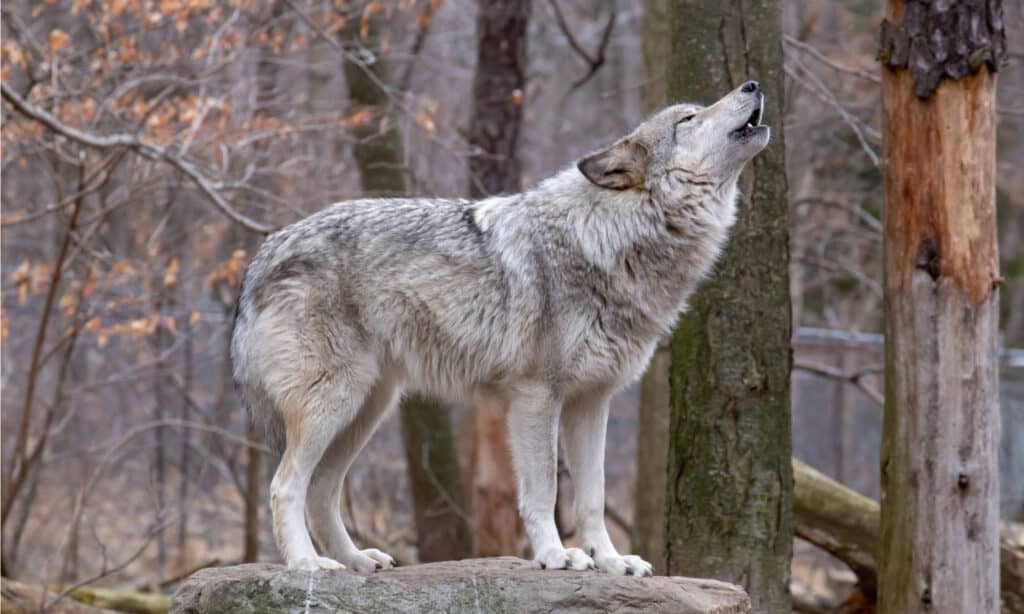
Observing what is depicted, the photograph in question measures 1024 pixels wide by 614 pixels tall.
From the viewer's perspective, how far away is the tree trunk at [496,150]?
10453 mm

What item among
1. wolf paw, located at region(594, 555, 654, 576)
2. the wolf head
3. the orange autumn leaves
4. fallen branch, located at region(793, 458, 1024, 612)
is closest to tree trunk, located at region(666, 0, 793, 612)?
the wolf head

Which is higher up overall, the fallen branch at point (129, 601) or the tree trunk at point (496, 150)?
the tree trunk at point (496, 150)

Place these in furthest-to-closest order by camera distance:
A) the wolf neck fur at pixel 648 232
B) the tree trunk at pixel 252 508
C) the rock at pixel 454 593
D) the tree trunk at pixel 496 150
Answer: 1. the tree trunk at pixel 252 508
2. the tree trunk at pixel 496 150
3. the wolf neck fur at pixel 648 232
4. the rock at pixel 454 593

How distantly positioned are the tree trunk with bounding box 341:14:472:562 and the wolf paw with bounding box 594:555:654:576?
240 inches

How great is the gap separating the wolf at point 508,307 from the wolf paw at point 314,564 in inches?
0.8

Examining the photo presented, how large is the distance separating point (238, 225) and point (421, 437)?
115 inches

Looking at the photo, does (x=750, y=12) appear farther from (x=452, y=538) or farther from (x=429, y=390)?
(x=452, y=538)

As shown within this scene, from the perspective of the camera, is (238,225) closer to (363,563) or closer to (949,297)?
(363,563)

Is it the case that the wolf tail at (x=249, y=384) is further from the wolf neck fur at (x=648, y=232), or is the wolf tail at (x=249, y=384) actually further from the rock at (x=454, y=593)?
the wolf neck fur at (x=648, y=232)

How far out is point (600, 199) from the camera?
5543 millimetres

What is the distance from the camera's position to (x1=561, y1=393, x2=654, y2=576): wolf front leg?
5176 millimetres

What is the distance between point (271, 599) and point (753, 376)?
293 centimetres

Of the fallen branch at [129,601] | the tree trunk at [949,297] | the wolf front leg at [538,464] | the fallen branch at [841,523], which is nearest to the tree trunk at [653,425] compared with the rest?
the fallen branch at [841,523]

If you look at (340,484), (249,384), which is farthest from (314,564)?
(249,384)
